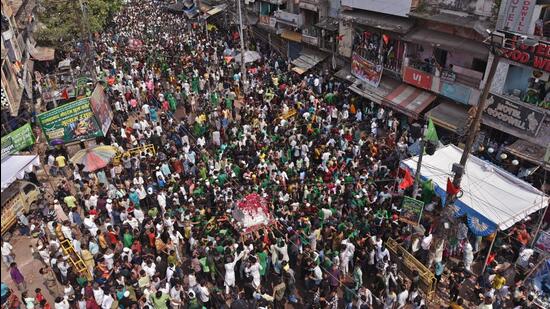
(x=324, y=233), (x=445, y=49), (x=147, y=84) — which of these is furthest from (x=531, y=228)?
(x=147, y=84)

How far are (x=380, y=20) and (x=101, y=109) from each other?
1438 cm

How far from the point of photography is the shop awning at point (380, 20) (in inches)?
830

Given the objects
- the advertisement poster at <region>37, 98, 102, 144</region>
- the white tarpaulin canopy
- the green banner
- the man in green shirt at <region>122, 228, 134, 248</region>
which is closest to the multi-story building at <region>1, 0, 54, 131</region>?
the green banner

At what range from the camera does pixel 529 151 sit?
16047 millimetres

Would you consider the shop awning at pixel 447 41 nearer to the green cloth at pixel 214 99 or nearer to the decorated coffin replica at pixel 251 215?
the green cloth at pixel 214 99

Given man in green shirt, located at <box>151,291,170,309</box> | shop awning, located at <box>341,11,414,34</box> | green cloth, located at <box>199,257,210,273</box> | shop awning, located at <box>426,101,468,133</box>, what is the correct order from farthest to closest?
1. shop awning, located at <box>341,11,414,34</box>
2. shop awning, located at <box>426,101,468,133</box>
3. green cloth, located at <box>199,257,210,273</box>
4. man in green shirt, located at <box>151,291,170,309</box>

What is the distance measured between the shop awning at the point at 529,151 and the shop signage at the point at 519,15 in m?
4.13

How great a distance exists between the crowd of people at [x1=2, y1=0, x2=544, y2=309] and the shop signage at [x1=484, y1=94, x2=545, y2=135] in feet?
11.2

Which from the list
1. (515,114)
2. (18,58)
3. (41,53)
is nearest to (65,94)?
(18,58)

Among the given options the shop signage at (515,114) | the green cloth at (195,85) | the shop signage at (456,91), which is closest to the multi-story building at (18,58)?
the green cloth at (195,85)

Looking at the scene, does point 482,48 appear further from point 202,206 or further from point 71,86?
point 71,86

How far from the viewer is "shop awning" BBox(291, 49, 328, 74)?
2829cm

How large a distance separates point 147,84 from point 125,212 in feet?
41.5

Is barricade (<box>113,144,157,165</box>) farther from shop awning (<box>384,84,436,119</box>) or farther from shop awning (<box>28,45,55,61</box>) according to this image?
shop awning (<box>28,45,55,61</box>)
